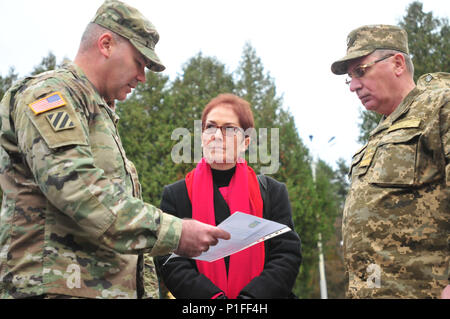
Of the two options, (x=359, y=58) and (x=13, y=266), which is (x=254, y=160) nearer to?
(x=359, y=58)

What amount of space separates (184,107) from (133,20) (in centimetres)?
1445

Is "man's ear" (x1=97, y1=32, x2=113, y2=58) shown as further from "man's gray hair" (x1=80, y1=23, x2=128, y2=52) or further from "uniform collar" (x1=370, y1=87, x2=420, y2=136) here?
"uniform collar" (x1=370, y1=87, x2=420, y2=136)

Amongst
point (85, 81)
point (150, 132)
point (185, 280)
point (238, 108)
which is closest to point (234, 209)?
point (185, 280)

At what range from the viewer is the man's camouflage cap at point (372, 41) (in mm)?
3670

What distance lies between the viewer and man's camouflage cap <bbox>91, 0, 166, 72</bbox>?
7.92 feet

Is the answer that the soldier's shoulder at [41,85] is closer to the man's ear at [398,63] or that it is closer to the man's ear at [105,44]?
the man's ear at [105,44]

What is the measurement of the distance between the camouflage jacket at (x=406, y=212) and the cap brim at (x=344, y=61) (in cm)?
64

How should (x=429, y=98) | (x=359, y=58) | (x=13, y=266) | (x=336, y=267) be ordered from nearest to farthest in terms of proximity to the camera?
(x=13, y=266) < (x=429, y=98) < (x=359, y=58) < (x=336, y=267)

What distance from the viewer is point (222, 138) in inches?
135

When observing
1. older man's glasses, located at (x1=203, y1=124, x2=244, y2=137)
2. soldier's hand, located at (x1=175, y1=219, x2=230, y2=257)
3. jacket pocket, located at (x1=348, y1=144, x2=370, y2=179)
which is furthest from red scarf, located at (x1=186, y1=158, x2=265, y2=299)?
soldier's hand, located at (x1=175, y1=219, x2=230, y2=257)

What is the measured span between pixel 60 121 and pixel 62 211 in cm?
39

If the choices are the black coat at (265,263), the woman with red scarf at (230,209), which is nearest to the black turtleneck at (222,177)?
the woman with red scarf at (230,209)

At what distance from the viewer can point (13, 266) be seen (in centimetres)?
195

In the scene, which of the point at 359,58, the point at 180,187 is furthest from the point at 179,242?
the point at 359,58
